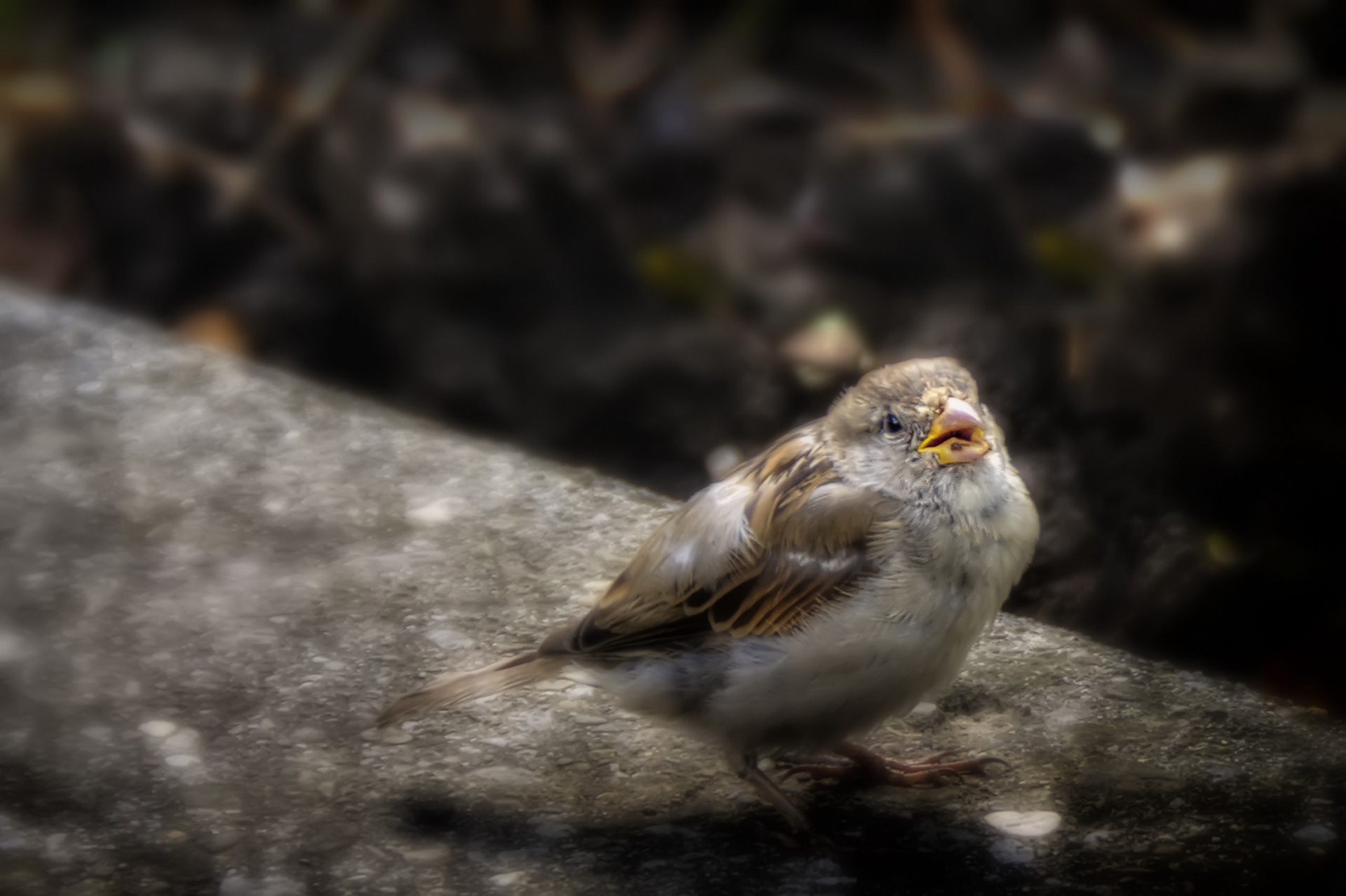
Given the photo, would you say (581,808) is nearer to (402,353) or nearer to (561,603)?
(561,603)

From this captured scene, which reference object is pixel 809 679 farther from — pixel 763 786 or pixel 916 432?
pixel 916 432

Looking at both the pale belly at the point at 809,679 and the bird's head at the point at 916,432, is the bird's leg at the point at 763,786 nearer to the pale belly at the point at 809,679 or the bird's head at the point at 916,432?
the pale belly at the point at 809,679

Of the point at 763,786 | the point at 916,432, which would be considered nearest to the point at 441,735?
the point at 763,786

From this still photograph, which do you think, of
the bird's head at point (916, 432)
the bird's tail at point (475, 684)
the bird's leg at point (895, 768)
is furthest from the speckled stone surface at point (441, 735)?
the bird's head at point (916, 432)

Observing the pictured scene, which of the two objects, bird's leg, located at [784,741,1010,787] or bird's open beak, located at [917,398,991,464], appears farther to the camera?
bird's leg, located at [784,741,1010,787]

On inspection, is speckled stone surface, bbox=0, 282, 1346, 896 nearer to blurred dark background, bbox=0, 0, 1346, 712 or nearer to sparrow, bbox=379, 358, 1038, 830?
sparrow, bbox=379, 358, 1038, 830

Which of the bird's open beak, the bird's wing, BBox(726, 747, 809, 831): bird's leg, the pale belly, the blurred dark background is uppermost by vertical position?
the blurred dark background

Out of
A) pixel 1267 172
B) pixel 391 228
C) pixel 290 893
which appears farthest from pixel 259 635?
pixel 1267 172

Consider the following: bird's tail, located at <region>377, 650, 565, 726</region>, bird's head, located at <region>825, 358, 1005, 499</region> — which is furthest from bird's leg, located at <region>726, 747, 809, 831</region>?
bird's head, located at <region>825, 358, 1005, 499</region>
